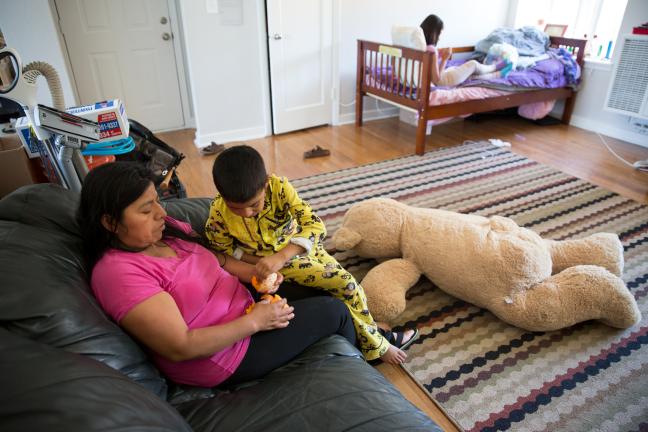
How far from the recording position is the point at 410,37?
11.2 feet

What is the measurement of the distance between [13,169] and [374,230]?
1.54 m

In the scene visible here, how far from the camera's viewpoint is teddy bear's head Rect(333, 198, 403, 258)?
1966 millimetres

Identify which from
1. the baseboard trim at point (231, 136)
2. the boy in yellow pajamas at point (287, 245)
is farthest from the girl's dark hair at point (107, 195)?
the baseboard trim at point (231, 136)

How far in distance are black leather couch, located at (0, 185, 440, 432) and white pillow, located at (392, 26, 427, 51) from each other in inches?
112

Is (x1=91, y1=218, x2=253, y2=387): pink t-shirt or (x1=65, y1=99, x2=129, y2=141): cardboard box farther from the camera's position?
(x1=65, y1=99, x2=129, y2=141): cardboard box

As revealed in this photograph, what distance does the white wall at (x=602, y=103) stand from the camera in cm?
364

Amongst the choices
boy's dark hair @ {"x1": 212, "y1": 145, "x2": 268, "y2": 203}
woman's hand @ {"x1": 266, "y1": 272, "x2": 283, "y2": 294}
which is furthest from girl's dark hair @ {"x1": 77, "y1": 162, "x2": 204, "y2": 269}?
woman's hand @ {"x1": 266, "y1": 272, "x2": 283, "y2": 294}

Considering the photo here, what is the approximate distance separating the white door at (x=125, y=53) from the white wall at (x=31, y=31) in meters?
0.56

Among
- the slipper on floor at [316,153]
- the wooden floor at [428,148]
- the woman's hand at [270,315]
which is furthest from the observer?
the slipper on floor at [316,153]

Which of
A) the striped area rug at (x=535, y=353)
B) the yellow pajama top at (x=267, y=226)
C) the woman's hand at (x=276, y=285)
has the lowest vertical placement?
the striped area rug at (x=535, y=353)

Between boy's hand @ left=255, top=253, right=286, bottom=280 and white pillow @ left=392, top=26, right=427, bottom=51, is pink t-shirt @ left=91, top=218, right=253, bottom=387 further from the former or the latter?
white pillow @ left=392, top=26, right=427, bottom=51

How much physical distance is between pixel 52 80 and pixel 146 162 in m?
0.52

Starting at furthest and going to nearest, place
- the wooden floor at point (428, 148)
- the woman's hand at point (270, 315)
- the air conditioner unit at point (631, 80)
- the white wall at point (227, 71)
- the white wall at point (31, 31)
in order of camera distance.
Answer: the white wall at point (227, 71) < the air conditioner unit at point (631, 80) < the wooden floor at point (428, 148) < the white wall at point (31, 31) < the woman's hand at point (270, 315)

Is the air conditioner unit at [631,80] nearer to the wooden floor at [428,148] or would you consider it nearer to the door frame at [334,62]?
the wooden floor at [428,148]
